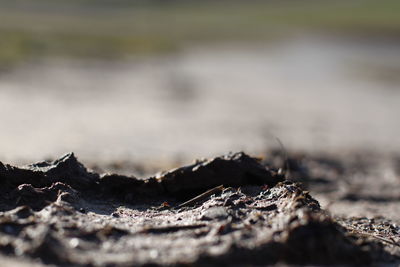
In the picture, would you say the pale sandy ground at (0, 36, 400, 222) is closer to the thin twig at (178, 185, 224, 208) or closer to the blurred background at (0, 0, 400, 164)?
the blurred background at (0, 0, 400, 164)

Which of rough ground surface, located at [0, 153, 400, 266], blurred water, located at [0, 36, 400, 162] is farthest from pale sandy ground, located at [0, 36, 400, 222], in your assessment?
rough ground surface, located at [0, 153, 400, 266]

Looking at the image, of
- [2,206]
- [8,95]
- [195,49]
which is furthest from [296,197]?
[195,49]

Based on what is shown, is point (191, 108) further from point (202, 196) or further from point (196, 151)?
point (202, 196)

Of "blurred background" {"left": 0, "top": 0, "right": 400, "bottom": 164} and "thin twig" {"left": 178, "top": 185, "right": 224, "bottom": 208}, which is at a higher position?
"blurred background" {"left": 0, "top": 0, "right": 400, "bottom": 164}

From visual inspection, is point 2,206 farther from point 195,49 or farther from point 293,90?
point 195,49

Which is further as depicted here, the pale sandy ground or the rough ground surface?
the pale sandy ground

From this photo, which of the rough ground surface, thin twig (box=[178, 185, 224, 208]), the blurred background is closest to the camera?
the rough ground surface
